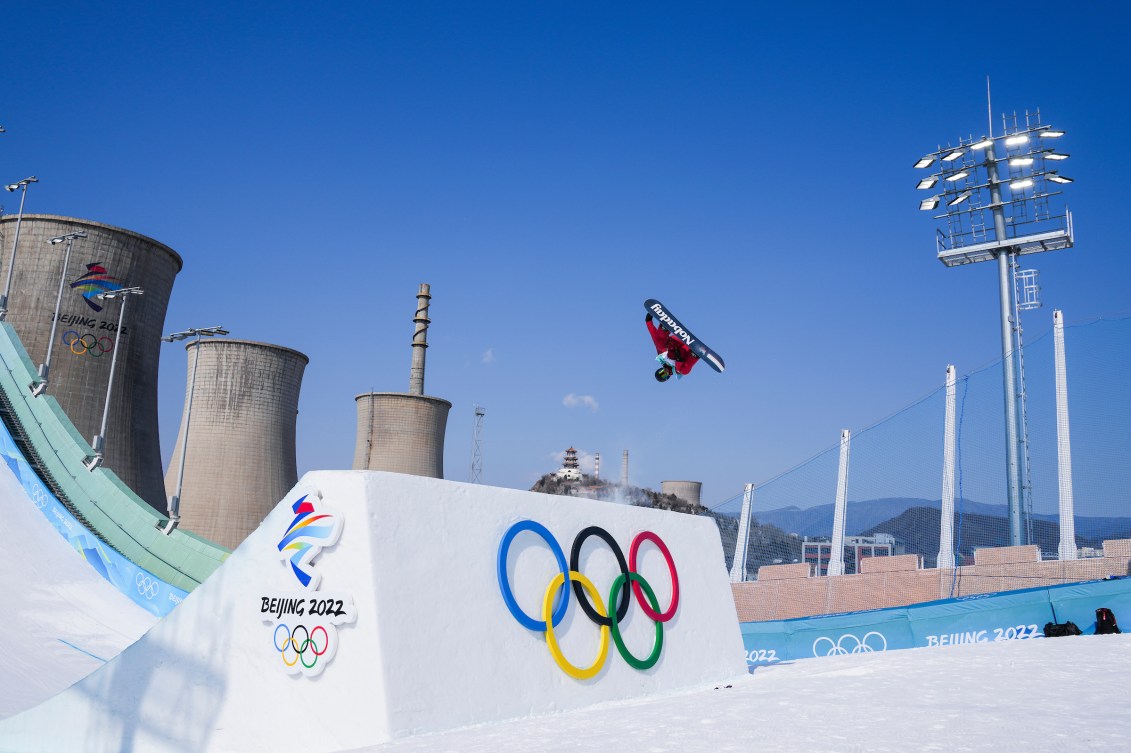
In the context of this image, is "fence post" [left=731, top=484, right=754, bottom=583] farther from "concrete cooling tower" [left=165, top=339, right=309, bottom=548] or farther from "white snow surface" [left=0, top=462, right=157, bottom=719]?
"concrete cooling tower" [left=165, top=339, right=309, bottom=548]

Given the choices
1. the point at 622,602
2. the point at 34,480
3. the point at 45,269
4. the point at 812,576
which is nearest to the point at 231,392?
the point at 45,269

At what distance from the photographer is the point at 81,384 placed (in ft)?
76.0

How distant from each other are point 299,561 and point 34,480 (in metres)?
15.2

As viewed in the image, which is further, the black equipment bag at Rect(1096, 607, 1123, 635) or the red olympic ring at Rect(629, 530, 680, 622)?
the black equipment bag at Rect(1096, 607, 1123, 635)

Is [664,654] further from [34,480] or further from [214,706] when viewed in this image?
[34,480]

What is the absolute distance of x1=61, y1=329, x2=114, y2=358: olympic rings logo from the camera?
23.4 metres

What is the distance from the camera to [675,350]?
1404 centimetres

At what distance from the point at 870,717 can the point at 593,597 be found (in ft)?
8.69

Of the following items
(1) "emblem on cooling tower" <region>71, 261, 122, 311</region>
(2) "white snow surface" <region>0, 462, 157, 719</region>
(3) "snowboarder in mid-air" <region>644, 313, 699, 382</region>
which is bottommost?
(2) "white snow surface" <region>0, 462, 157, 719</region>

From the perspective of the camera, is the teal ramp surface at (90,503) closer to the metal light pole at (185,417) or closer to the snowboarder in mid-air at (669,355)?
the metal light pole at (185,417)

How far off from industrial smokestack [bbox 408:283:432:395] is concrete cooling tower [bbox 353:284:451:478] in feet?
30.8

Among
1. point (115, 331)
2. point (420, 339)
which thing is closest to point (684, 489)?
point (420, 339)

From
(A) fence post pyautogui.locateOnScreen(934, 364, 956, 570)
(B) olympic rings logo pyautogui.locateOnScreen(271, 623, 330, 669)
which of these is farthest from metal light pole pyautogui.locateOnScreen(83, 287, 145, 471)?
(A) fence post pyautogui.locateOnScreen(934, 364, 956, 570)

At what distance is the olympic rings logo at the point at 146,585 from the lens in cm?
1578
